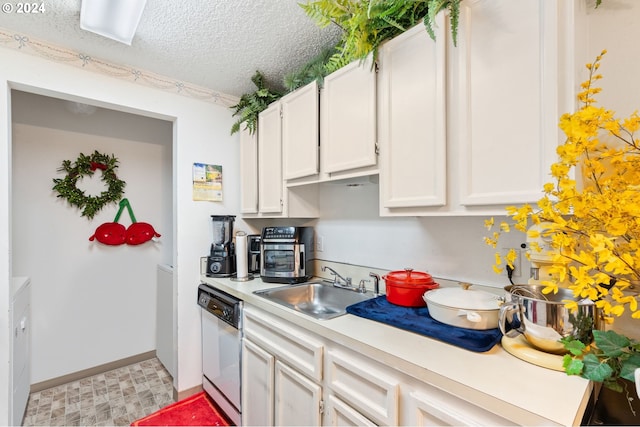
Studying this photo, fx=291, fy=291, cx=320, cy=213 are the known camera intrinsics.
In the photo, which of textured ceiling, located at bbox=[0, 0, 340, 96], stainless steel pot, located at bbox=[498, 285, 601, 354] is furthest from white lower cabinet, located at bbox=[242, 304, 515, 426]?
textured ceiling, located at bbox=[0, 0, 340, 96]

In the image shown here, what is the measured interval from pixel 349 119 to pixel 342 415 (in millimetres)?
1340

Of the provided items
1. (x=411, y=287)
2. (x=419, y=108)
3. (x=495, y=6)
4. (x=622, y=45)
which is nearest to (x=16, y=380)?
(x=411, y=287)

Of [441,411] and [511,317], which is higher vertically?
[511,317]

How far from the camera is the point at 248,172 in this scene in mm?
2338

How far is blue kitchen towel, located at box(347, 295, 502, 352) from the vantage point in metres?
0.99

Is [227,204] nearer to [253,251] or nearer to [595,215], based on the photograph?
[253,251]

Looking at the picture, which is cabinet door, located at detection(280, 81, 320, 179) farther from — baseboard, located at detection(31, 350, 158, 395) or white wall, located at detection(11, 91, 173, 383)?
baseboard, located at detection(31, 350, 158, 395)

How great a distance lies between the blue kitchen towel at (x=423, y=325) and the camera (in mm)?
995

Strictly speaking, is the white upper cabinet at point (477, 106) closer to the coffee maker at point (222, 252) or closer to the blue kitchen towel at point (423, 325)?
the blue kitchen towel at point (423, 325)

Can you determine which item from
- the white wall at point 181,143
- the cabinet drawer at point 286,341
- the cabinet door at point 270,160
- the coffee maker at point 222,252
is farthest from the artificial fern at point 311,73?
the cabinet drawer at point 286,341

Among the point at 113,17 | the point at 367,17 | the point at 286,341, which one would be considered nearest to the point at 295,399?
the point at 286,341

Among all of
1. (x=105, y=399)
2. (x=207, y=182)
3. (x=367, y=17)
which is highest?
(x=367, y=17)

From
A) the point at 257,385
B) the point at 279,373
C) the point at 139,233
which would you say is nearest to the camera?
A: the point at 279,373

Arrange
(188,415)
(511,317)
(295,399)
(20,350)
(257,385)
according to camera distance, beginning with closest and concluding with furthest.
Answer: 1. (511,317)
2. (295,399)
3. (257,385)
4. (20,350)
5. (188,415)
